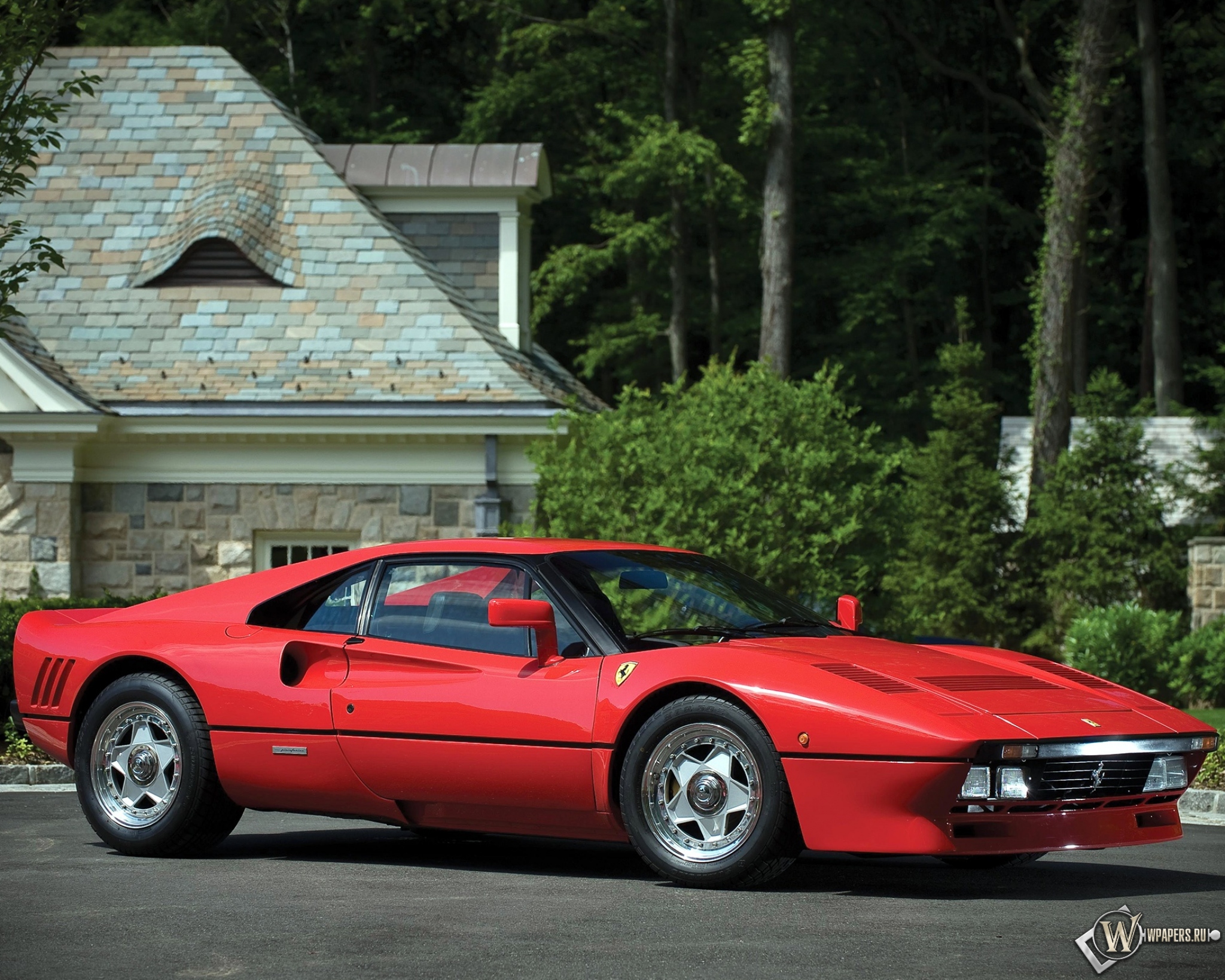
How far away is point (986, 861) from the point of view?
732 cm

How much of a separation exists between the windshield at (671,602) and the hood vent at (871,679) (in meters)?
0.69

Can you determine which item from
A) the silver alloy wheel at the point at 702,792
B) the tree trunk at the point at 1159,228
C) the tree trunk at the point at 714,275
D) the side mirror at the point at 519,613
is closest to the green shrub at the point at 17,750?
the side mirror at the point at 519,613

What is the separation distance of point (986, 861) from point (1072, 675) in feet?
2.69

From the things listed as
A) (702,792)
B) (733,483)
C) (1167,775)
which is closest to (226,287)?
(733,483)

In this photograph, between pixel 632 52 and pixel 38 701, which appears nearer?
pixel 38 701

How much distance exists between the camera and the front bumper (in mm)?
6148

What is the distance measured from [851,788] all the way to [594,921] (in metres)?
1.01

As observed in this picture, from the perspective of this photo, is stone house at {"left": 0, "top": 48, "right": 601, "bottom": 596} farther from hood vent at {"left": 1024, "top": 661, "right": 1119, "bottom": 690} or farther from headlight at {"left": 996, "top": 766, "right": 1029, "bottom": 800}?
headlight at {"left": 996, "top": 766, "right": 1029, "bottom": 800}

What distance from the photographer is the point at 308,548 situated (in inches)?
742

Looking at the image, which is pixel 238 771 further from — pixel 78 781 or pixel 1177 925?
pixel 1177 925

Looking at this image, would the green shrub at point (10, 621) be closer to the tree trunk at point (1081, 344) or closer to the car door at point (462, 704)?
the car door at point (462, 704)

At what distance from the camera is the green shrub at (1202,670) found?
65.5 ft

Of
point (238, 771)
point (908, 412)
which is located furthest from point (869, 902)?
point (908, 412)

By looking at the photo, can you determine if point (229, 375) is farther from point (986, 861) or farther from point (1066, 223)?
point (1066, 223)
